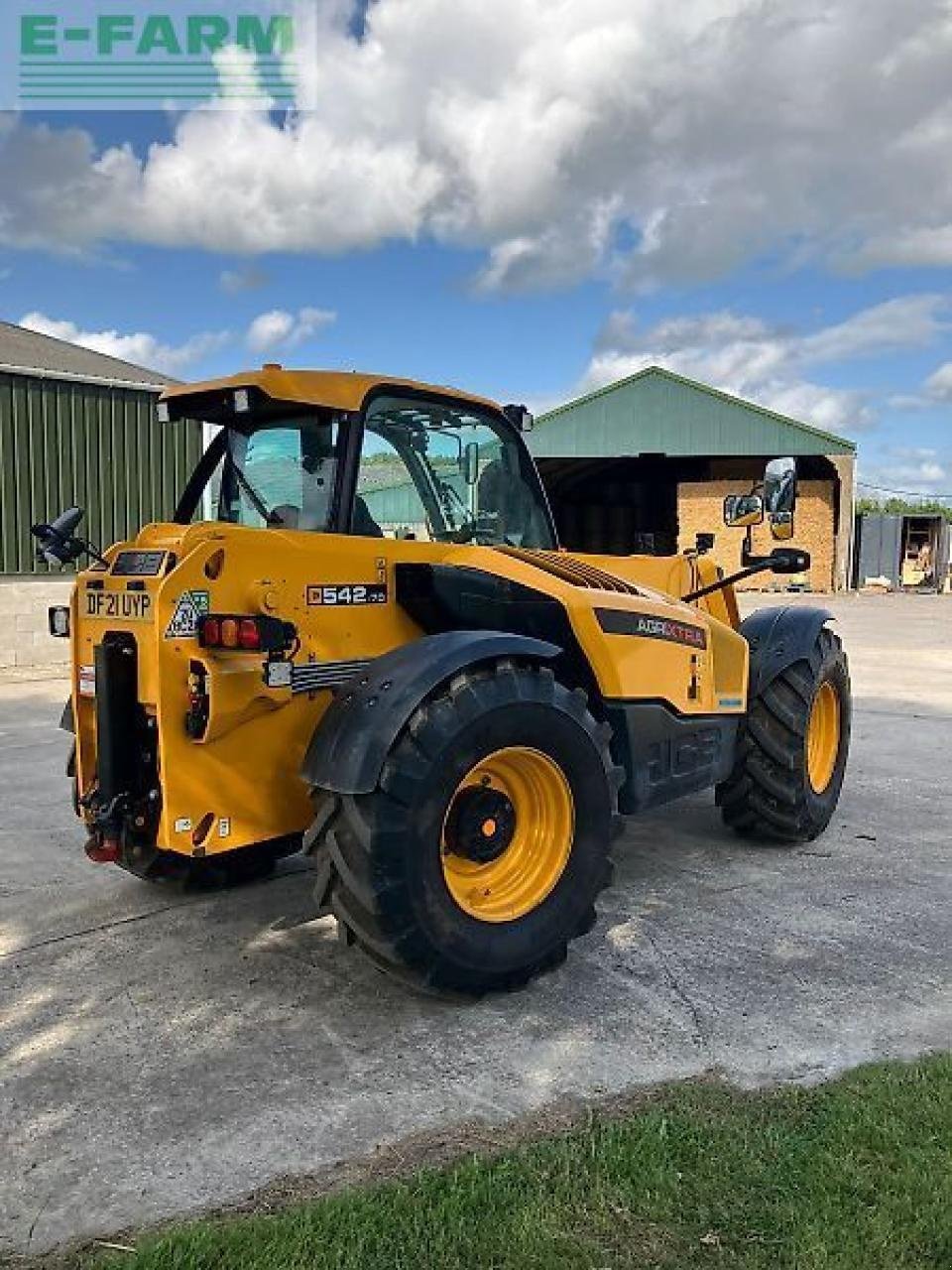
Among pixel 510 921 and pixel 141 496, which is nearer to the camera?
pixel 510 921

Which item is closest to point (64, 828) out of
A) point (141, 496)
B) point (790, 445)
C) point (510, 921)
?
point (510, 921)

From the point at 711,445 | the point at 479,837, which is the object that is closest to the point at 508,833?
the point at 479,837

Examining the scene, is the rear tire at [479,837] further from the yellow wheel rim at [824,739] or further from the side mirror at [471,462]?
the yellow wheel rim at [824,739]

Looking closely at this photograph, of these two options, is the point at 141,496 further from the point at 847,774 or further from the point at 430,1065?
the point at 430,1065

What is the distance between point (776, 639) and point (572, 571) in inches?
65.2

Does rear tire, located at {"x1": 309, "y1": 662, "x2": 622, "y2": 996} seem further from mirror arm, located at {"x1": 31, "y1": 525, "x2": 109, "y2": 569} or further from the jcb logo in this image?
mirror arm, located at {"x1": 31, "y1": 525, "x2": 109, "y2": 569}

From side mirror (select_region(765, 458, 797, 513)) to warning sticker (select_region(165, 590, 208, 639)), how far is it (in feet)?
8.25

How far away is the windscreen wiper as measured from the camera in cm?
429

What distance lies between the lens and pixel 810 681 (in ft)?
18.4

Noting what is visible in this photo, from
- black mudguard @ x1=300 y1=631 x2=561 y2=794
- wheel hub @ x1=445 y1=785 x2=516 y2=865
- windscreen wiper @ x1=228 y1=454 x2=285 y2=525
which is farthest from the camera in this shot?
windscreen wiper @ x1=228 y1=454 x2=285 y2=525

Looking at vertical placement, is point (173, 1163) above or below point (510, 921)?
below

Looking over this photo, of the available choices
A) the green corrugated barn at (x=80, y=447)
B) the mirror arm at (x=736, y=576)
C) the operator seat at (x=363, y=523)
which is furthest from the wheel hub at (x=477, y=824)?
the green corrugated barn at (x=80, y=447)

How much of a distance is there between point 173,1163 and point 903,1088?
2018 mm

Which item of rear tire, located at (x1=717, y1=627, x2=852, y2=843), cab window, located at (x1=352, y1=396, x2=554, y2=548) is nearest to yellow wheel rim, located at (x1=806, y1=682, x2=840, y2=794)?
rear tire, located at (x1=717, y1=627, x2=852, y2=843)
